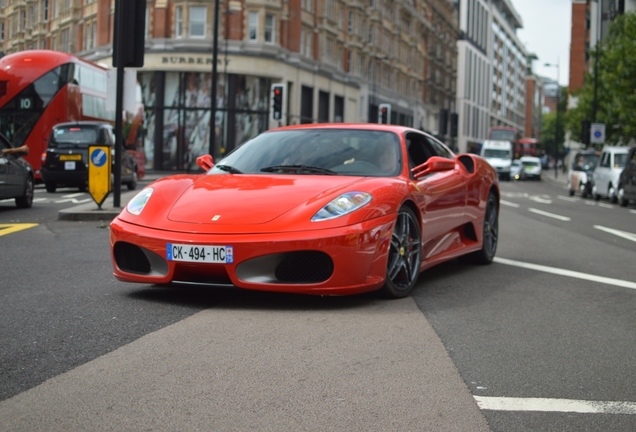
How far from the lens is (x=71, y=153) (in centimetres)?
2225

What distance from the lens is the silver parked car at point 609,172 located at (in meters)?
27.8

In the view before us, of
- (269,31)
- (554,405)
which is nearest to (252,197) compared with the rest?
(554,405)

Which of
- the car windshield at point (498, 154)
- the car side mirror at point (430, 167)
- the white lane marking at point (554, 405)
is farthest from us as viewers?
the car windshield at point (498, 154)

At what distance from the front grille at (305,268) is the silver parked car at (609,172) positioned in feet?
76.1

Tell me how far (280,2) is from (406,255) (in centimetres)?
4785

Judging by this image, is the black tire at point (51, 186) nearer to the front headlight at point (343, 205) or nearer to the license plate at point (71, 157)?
the license plate at point (71, 157)

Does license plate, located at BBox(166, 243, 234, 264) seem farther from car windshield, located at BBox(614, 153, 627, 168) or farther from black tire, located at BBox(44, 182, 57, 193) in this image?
car windshield, located at BBox(614, 153, 627, 168)

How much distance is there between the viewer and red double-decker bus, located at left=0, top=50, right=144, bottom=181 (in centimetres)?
2561

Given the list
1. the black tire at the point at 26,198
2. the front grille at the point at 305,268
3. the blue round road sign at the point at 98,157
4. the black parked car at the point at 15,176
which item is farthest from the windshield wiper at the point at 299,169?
the black tire at the point at 26,198

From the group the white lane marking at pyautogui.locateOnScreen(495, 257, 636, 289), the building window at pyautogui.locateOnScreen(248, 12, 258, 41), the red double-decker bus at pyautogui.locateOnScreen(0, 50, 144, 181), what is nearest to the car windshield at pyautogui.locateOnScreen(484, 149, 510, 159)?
the building window at pyautogui.locateOnScreen(248, 12, 258, 41)

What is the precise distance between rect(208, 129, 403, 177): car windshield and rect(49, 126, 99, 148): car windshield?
52.9 ft

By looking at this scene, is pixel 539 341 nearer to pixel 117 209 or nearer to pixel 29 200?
pixel 117 209

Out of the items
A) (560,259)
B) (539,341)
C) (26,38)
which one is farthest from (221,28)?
(539,341)

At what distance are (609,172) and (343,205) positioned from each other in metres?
24.4
